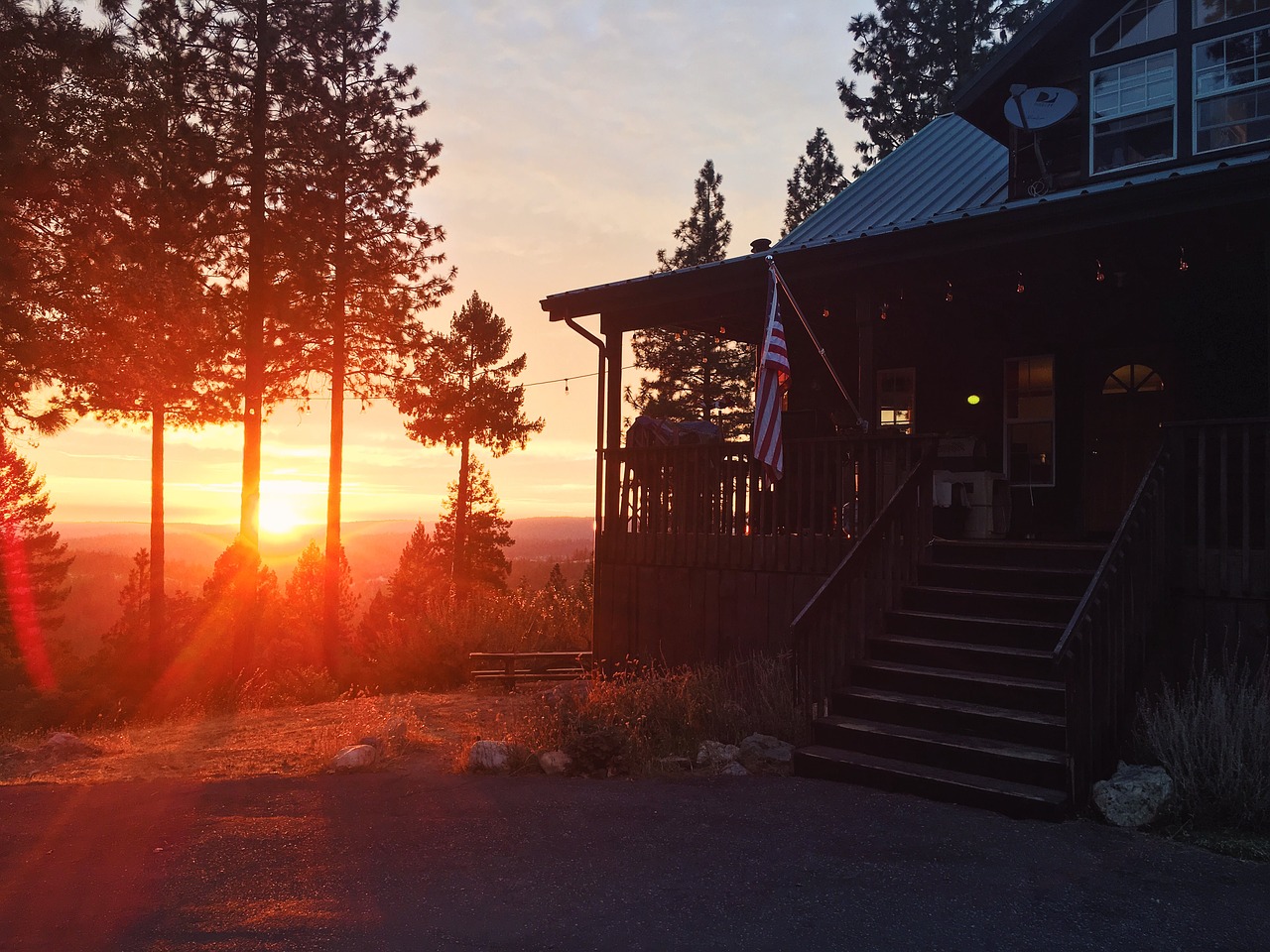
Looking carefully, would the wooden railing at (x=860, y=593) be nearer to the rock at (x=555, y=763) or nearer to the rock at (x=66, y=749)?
the rock at (x=555, y=763)

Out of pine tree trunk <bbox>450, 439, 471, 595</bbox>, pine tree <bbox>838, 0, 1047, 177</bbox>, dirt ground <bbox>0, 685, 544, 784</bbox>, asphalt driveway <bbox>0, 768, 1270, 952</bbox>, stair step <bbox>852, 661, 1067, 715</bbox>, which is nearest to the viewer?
asphalt driveway <bbox>0, 768, 1270, 952</bbox>

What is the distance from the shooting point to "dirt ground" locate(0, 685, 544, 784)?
333 inches

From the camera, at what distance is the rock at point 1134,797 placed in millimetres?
6090

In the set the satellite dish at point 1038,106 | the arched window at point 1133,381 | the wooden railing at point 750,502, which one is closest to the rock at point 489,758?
the wooden railing at point 750,502

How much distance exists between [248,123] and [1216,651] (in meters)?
20.3

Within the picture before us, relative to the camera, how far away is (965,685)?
753cm

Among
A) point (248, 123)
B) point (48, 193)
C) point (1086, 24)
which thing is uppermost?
point (248, 123)

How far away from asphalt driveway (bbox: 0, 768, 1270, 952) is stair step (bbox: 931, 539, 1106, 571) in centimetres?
312

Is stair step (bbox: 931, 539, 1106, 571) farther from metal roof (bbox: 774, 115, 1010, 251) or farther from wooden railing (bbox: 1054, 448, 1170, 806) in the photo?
metal roof (bbox: 774, 115, 1010, 251)

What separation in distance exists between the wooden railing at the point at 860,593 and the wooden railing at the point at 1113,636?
1742mm

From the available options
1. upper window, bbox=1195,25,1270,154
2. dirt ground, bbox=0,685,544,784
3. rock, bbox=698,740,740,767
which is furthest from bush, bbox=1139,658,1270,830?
upper window, bbox=1195,25,1270,154

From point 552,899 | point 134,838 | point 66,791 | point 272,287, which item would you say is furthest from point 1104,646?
point 272,287

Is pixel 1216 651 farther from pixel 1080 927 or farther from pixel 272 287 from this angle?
pixel 272 287

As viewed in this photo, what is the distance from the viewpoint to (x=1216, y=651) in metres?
8.02
